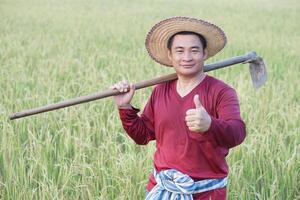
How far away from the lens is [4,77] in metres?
4.89

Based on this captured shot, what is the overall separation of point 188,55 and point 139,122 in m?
0.32

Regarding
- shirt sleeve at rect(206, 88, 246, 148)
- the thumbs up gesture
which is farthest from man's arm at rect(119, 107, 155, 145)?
the thumbs up gesture

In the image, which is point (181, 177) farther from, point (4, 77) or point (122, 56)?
point (122, 56)

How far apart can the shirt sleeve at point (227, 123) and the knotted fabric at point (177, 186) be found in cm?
18

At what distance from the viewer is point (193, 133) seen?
5.82 feet

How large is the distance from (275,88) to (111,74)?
1.54 metres

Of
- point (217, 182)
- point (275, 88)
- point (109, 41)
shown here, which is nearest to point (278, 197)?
point (217, 182)

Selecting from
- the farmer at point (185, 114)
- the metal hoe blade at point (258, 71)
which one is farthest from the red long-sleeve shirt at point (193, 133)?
the metal hoe blade at point (258, 71)

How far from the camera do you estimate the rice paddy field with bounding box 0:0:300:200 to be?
2678mm

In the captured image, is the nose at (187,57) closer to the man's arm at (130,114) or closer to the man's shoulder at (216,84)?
the man's shoulder at (216,84)

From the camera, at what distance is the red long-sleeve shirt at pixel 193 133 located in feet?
5.66

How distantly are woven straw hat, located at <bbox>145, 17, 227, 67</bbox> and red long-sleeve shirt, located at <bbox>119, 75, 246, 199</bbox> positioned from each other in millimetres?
140

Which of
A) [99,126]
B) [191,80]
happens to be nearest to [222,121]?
[191,80]

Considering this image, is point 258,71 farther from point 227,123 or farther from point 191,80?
point 227,123
